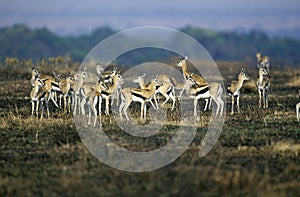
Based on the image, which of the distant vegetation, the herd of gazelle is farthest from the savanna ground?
the distant vegetation

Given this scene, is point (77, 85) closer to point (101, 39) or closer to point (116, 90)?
point (116, 90)

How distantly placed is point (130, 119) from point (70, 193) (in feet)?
22.1

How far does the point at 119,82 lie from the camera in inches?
680

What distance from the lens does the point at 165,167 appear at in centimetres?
1097

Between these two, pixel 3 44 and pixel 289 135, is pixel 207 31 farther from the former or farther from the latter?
pixel 289 135

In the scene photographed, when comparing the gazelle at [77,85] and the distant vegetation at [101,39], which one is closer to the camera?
Result: the gazelle at [77,85]

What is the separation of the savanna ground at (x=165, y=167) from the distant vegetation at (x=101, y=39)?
1618 inches

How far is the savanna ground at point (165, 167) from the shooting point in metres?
9.52

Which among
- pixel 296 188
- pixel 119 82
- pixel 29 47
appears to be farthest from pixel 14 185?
pixel 29 47

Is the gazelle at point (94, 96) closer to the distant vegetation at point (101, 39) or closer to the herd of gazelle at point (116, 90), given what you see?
the herd of gazelle at point (116, 90)

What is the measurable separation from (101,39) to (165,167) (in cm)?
7029

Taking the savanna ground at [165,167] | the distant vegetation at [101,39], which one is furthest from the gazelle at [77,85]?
the distant vegetation at [101,39]

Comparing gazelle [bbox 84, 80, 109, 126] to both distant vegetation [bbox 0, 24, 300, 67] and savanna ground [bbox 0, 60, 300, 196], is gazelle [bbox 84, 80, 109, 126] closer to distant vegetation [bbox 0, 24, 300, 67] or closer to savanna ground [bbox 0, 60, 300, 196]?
savanna ground [bbox 0, 60, 300, 196]

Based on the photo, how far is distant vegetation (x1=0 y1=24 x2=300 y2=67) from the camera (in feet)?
208
